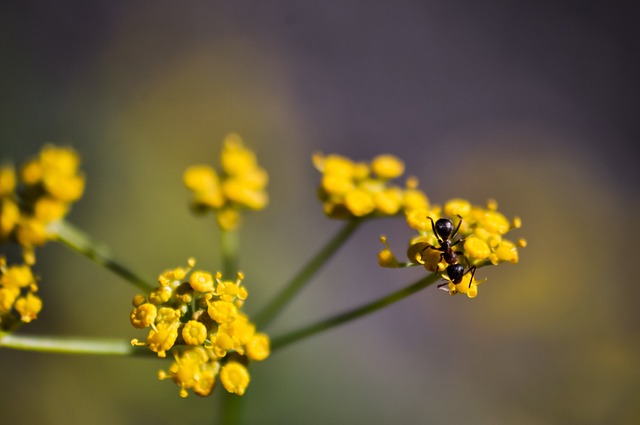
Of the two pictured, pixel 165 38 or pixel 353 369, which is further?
pixel 165 38

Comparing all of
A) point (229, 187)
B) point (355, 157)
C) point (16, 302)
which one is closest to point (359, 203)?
point (229, 187)

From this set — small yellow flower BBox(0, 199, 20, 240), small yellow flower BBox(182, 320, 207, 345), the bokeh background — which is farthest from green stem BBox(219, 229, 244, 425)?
the bokeh background

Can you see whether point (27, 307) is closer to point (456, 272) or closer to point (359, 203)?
point (359, 203)

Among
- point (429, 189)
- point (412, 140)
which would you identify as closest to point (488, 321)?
point (429, 189)

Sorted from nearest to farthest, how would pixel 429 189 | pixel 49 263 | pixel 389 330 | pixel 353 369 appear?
1. pixel 49 263
2. pixel 353 369
3. pixel 389 330
4. pixel 429 189

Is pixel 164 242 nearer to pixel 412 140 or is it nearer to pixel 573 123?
pixel 412 140

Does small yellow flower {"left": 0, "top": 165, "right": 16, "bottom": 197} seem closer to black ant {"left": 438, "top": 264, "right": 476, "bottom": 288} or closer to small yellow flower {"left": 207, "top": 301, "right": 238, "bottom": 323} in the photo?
small yellow flower {"left": 207, "top": 301, "right": 238, "bottom": 323}
